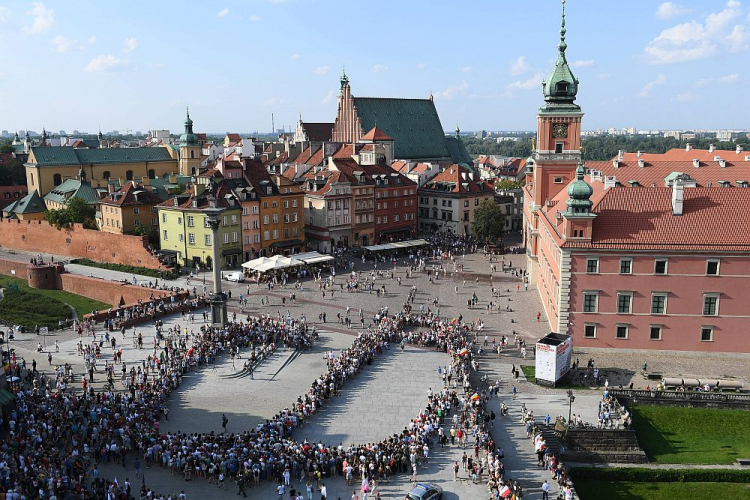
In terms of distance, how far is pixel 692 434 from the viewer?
3541 cm

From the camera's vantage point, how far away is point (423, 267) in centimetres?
6944

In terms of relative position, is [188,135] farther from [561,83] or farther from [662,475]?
[662,475]

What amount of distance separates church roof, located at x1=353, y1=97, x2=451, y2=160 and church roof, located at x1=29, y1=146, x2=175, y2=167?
108 feet

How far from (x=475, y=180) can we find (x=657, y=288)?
49453 millimetres

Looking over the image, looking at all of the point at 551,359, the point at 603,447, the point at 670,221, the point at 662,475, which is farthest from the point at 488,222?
the point at 662,475

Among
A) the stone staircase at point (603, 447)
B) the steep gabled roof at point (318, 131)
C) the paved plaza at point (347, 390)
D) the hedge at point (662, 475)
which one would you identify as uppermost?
the steep gabled roof at point (318, 131)

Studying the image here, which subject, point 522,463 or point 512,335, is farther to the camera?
point 512,335

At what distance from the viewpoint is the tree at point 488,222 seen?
258ft

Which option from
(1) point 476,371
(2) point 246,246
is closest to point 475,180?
(2) point 246,246

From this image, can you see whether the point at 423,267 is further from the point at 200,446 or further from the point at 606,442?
the point at 200,446

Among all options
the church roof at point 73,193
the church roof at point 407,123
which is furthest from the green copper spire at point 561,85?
the church roof at point 73,193

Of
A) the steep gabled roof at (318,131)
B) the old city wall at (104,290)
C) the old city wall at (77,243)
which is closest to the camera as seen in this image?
the old city wall at (104,290)

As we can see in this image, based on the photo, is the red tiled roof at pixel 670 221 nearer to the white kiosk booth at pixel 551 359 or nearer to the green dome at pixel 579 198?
the green dome at pixel 579 198

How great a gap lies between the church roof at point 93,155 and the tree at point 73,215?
20208 mm
